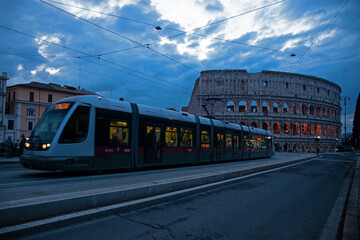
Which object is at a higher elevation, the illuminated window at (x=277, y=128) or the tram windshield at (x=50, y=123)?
the illuminated window at (x=277, y=128)

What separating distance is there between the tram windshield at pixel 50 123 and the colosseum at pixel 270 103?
167 feet

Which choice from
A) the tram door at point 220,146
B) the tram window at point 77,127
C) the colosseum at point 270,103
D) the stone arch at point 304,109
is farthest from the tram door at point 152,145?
the stone arch at point 304,109

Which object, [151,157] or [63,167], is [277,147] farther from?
[63,167]

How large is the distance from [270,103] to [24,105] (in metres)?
51.5

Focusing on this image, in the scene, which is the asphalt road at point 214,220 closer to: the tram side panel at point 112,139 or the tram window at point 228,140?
the tram side panel at point 112,139

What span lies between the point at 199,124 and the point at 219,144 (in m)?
3.13

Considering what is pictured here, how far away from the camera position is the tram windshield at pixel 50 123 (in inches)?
333

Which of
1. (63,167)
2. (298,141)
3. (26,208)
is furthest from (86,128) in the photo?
(298,141)

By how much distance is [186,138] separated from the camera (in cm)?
1454

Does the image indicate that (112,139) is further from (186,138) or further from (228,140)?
(228,140)

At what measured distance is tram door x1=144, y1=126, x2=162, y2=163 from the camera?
11703 millimetres

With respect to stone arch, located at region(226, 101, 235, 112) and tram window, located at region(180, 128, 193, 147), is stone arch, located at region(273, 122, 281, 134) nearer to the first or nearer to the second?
stone arch, located at region(226, 101, 235, 112)

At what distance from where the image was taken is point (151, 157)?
39.1 ft

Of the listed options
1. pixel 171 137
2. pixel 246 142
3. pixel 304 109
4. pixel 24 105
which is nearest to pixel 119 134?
pixel 171 137
